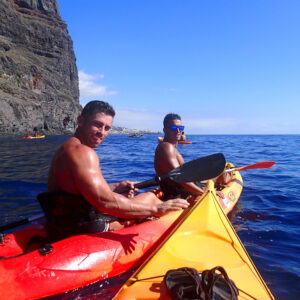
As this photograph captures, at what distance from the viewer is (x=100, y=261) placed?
2654 millimetres

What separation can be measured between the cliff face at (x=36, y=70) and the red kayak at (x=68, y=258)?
32210 millimetres

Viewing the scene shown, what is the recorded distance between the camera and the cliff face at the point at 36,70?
34.2 meters

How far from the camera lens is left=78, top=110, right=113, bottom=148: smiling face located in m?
2.69

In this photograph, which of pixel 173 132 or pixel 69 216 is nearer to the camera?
pixel 69 216

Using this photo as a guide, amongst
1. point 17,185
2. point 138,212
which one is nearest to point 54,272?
point 138,212

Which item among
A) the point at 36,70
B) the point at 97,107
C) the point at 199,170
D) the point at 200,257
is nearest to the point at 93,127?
the point at 97,107

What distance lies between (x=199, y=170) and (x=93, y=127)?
203cm

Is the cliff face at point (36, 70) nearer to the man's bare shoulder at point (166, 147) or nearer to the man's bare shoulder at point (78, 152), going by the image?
the man's bare shoulder at point (166, 147)

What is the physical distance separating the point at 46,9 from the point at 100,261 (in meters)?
73.8

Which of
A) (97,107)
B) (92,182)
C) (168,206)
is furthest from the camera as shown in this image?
(168,206)

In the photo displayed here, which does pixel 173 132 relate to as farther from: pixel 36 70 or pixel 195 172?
pixel 36 70

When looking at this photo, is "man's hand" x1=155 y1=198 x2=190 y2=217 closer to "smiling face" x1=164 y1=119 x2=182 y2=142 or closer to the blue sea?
the blue sea

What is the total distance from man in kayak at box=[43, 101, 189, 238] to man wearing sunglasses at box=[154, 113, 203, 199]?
1412 mm

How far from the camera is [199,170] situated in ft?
13.5
